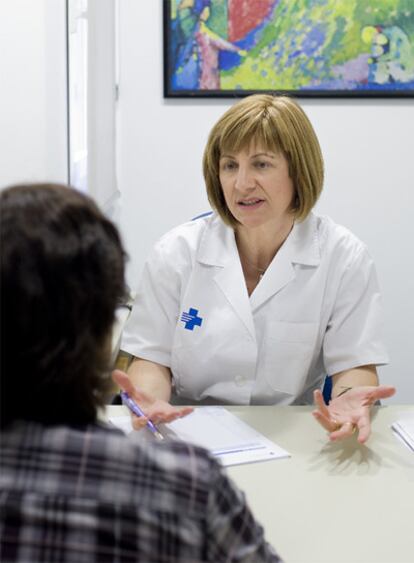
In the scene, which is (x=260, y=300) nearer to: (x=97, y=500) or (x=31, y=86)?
(x=31, y=86)

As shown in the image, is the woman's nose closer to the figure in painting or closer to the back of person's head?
the back of person's head

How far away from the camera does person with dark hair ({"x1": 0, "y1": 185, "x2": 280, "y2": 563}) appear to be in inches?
22.8

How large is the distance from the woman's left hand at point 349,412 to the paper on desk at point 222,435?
4.6 inches

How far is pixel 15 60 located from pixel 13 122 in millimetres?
170

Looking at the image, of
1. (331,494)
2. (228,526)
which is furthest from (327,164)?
(228,526)

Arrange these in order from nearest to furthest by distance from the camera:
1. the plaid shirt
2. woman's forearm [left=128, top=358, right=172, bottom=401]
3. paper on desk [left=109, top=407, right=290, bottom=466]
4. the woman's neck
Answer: the plaid shirt → paper on desk [left=109, top=407, right=290, bottom=466] → woman's forearm [left=128, top=358, right=172, bottom=401] → the woman's neck

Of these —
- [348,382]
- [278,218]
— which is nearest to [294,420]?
[348,382]

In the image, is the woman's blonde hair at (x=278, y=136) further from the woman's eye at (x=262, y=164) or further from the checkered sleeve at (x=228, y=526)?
the checkered sleeve at (x=228, y=526)

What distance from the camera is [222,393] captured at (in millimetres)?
1612

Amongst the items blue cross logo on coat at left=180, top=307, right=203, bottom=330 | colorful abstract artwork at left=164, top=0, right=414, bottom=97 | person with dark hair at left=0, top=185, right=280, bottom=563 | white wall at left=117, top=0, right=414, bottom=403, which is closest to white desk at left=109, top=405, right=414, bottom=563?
blue cross logo on coat at left=180, top=307, right=203, bottom=330

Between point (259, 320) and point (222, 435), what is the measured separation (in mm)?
383

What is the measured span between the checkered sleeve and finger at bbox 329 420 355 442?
622mm

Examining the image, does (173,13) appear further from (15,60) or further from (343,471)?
(343,471)

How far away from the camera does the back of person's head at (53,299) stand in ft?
Answer: 1.91
